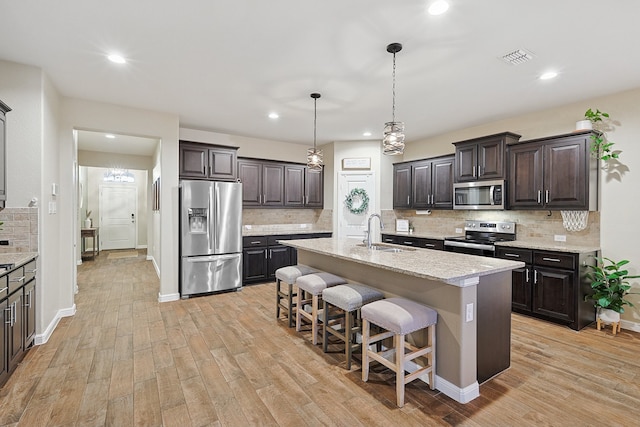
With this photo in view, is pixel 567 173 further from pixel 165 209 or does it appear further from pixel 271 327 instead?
pixel 165 209

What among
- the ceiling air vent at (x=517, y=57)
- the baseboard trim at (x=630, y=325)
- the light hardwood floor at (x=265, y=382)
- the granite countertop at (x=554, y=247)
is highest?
the ceiling air vent at (x=517, y=57)

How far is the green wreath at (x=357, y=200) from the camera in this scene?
245 inches

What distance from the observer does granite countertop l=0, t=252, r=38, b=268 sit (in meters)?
2.48

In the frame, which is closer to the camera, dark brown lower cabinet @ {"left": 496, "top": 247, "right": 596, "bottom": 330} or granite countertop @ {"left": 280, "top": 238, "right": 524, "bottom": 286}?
granite countertop @ {"left": 280, "top": 238, "right": 524, "bottom": 286}

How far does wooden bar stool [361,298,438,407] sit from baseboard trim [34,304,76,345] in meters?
3.17

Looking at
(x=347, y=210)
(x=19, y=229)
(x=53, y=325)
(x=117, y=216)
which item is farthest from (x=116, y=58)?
(x=117, y=216)

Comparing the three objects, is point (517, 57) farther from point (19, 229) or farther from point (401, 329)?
point (19, 229)

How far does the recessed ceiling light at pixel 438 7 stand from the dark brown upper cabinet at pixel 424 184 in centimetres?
336

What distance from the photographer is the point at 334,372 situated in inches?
102

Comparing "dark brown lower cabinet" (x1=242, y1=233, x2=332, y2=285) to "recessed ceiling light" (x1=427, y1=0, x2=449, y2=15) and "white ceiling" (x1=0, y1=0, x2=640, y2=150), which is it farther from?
"recessed ceiling light" (x1=427, y1=0, x2=449, y2=15)

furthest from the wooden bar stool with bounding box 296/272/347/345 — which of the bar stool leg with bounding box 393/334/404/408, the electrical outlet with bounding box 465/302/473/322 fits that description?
the electrical outlet with bounding box 465/302/473/322

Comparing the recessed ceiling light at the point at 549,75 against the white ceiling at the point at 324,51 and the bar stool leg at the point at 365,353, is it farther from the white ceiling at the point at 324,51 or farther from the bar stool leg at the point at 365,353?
the bar stool leg at the point at 365,353

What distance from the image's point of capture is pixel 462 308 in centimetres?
218

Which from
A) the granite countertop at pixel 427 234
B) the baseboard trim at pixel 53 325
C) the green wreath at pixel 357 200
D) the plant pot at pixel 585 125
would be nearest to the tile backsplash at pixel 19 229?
the baseboard trim at pixel 53 325
